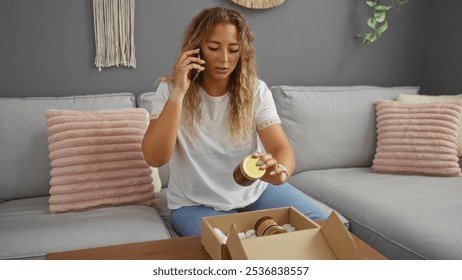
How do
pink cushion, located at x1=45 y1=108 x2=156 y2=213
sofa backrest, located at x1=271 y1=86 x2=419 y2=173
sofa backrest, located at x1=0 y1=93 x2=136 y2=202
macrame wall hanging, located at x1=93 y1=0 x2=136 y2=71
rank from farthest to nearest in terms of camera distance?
sofa backrest, located at x1=271 y1=86 x2=419 y2=173
macrame wall hanging, located at x1=93 y1=0 x2=136 y2=71
sofa backrest, located at x1=0 y1=93 x2=136 y2=202
pink cushion, located at x1=45 y1=108 x2=156 y2=213

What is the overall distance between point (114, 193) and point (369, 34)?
171 cm

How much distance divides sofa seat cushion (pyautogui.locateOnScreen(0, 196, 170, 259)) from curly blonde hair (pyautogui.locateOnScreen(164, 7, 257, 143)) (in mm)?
375

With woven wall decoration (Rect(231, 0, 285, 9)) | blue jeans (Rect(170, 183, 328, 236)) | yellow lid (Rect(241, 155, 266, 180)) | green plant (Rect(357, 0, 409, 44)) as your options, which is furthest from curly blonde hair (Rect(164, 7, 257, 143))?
green plant (Rect(357, 0, 409, 44))

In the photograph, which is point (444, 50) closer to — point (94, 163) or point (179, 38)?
point (179, 38)

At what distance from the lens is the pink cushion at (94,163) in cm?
163

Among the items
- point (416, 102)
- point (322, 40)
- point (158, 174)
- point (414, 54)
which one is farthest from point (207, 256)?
point (414, 54)

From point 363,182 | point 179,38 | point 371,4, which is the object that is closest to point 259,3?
point 179,38

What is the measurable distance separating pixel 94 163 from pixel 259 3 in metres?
1.24

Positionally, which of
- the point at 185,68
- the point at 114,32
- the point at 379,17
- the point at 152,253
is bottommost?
the point at 152,253

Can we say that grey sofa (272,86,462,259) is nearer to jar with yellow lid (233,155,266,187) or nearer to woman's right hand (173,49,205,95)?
jar with yellow lid (233,155,266,187)

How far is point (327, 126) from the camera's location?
2.21 m

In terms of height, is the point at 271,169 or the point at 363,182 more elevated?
the point at 271,169

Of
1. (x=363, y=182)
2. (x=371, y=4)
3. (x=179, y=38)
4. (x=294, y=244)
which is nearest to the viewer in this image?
(x=294, y=244)

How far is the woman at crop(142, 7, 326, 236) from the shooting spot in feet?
4.66
